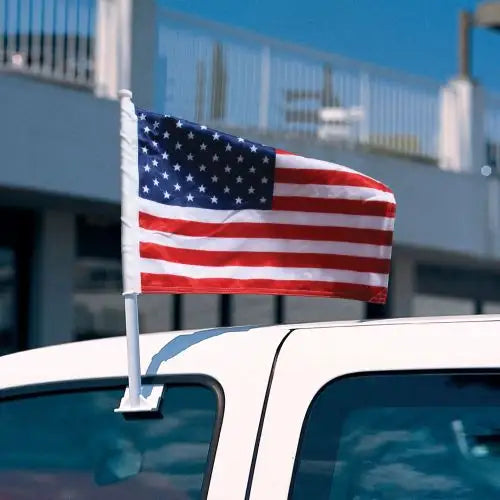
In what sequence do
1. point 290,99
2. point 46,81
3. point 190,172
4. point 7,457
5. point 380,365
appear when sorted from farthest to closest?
point 290,99 < point 46,81 < point 190,172 < point 7,457 < point 380,365

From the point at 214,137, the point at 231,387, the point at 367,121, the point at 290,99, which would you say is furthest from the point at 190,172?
the point at 367,121

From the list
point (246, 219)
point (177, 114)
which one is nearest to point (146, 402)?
point (246, 219)

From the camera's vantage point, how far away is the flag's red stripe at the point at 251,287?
9.21 feet

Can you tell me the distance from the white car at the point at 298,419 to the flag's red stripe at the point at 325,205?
457 mm

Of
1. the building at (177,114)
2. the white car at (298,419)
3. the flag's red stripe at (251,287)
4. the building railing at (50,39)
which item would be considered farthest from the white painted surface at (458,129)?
the white car at (298,419)

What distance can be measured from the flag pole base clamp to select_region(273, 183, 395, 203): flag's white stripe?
0.64 m

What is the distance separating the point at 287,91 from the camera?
1165 centimetres

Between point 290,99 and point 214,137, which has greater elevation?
point 290,99

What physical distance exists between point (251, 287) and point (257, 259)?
69 mm

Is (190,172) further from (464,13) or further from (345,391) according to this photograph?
(464,13)

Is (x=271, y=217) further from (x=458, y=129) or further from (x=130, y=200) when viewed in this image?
(x=458, y=129)

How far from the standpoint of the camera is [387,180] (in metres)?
12.3

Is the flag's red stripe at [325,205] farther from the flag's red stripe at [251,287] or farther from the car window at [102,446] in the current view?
the car window at [102,446]

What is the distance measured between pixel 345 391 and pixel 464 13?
48.0 ft
